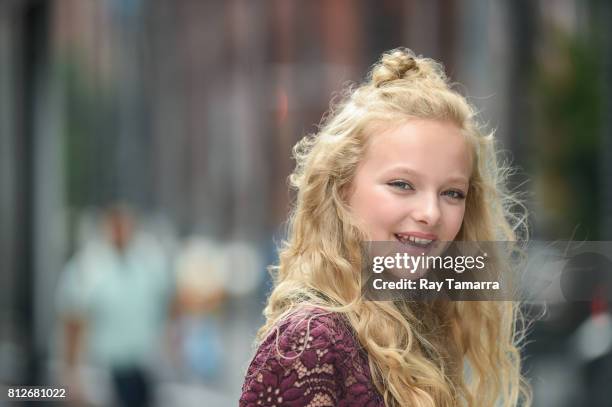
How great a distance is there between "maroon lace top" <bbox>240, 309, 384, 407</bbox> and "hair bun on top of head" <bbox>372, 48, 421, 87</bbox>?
1.68ft

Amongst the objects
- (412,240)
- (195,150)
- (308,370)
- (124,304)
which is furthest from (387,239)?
(195,150)

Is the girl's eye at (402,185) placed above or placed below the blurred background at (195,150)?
below

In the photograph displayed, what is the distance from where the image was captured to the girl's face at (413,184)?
1.87 metres

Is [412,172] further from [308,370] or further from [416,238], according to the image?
[308,370]

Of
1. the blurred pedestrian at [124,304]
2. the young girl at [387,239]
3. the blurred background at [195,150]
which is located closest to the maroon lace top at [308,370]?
the young girl at [387,239]

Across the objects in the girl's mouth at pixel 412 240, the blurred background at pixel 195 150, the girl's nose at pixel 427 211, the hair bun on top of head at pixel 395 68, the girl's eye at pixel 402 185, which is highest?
the blurred background at pixel 195 150

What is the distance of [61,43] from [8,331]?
408cm

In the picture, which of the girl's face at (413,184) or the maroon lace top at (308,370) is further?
the girl's face at (413,184)

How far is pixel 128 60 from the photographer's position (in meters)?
15.0

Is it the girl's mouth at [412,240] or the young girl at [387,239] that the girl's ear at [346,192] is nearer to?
the young girl at [387,239]

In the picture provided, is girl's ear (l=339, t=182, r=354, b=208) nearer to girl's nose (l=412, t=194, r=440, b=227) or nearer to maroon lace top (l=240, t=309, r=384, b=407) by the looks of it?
girl's nose (l=412, t=194, r=440, b=227)

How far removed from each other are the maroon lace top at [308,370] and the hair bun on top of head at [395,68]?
0.51m

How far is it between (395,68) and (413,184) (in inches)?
11.1

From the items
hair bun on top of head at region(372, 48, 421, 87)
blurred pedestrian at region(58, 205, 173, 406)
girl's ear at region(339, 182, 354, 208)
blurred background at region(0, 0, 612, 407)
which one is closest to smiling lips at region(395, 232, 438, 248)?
girl's ear at region(339, 182, 354, 208)
